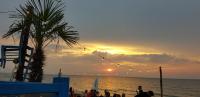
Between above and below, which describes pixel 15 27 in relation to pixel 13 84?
above

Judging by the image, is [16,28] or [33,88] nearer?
[33,88]

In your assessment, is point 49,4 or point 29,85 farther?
point 49,4

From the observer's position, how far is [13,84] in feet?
17.3

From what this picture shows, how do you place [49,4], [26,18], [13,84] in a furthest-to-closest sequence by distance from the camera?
[26,18]
[49,4]
[13,84]

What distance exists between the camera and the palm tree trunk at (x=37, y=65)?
446 inches

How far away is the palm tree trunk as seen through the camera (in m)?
11.3

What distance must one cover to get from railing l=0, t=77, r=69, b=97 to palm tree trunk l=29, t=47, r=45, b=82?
5336 mm

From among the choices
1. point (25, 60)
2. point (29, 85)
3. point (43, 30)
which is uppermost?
point (43, 30)

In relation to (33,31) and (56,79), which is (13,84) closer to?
(56,79)

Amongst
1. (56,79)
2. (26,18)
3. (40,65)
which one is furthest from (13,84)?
(26,18)

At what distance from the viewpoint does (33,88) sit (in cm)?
555

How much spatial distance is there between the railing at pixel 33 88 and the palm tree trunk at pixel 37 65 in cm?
534

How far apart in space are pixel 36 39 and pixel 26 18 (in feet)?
2.55

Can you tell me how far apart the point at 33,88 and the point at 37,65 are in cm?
603
